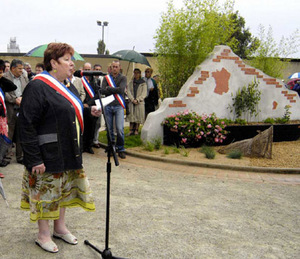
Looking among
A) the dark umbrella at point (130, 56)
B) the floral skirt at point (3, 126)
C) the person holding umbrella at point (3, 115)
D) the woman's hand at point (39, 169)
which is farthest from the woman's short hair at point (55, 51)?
the dark umbrella at point (130, 56)

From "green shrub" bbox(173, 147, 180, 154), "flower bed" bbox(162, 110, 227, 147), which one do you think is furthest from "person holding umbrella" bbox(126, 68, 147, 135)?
"green shrub" bbox(173, 147, 180, 154)

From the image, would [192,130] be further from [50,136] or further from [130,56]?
[50,136]

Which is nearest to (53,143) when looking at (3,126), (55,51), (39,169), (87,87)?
(39,169)

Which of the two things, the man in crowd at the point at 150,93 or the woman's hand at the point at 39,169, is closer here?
the woman's hand at the point at 39,169

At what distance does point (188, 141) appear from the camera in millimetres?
8391

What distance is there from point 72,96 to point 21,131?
0.55 metres

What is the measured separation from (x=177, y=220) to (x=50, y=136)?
1.92 metres

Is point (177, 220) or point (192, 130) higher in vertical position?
point (192, 130)

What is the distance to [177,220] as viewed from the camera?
13.5 ft

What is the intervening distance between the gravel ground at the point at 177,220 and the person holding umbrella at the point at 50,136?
1.62ft

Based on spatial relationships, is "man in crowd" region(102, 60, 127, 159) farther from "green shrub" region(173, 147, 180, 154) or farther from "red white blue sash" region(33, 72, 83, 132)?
"red white blue sash" region(33, 72, 83, 132)

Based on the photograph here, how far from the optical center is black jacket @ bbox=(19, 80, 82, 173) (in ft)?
9.53

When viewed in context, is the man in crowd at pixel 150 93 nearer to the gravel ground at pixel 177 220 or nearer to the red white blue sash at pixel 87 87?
the red white blue sash at pixel 87 87

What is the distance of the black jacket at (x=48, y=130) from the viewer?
9.53ft
